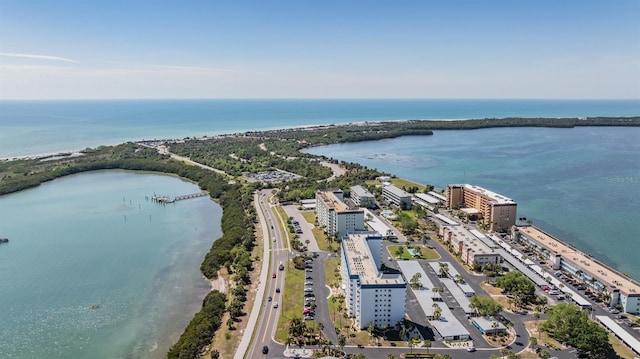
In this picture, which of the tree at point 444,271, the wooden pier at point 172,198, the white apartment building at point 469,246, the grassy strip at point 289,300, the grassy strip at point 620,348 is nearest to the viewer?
the grassy strip at point 620,348

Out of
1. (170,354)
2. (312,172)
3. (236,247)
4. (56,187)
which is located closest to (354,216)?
(236,247)

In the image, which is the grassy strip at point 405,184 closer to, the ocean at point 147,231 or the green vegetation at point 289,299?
the ocean at point 147,231

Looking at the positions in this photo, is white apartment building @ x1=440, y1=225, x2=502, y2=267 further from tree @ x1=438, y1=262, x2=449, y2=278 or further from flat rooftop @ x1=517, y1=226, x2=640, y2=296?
flat rooftop @ x1=517, y1=226, x2=640, y2=296

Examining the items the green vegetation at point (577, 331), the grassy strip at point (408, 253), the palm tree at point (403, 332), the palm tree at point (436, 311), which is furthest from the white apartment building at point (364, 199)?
the green vegetation at point (577, 331)

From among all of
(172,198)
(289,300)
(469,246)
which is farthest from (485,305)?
(172,198)

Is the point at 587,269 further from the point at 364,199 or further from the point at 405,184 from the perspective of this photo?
the point at 405,184

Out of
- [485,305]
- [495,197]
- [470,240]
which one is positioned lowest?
[485,305]

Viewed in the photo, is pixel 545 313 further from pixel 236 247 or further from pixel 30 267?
pixel 30 267
